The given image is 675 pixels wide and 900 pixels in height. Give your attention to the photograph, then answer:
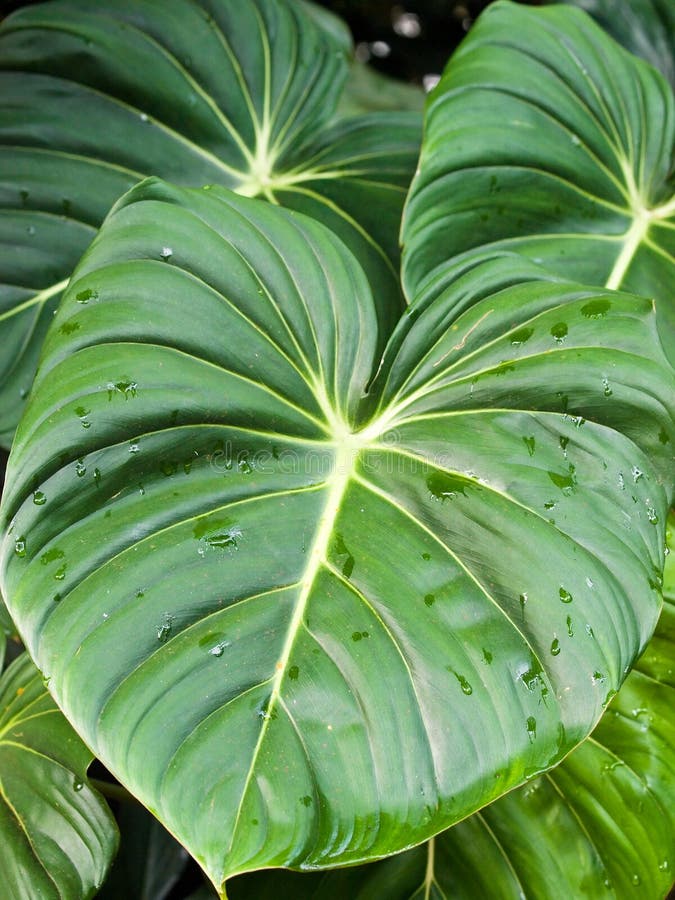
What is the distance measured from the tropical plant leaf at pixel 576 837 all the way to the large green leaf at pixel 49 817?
6.6 inches

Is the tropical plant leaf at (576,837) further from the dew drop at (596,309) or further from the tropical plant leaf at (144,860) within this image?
the tropical plant leaf at (144,860)

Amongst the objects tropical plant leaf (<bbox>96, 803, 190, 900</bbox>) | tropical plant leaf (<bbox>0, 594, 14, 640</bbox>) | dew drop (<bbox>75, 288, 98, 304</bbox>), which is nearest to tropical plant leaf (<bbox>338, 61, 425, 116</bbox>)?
dew drop (<bbox>75, 288, 98, 304</bbox>)

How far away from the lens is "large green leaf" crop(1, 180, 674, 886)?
54 cm

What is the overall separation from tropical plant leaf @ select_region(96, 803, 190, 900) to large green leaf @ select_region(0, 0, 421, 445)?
2.45 ft

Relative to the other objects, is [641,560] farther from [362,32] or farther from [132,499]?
[362,32]

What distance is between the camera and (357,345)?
32.9 inches

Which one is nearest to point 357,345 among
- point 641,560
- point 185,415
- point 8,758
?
point 185,415

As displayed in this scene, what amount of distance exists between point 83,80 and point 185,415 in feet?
2.45

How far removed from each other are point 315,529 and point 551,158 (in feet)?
2.24

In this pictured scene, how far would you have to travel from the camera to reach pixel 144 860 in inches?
52.1

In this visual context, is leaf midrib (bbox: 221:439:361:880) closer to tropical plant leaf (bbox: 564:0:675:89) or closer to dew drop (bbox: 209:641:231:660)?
dew drop (bbox: 209:641:231:660)

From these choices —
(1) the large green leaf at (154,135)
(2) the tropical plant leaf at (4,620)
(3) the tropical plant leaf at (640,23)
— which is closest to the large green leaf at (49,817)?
(2) the tropical plant leaf at (4,620)

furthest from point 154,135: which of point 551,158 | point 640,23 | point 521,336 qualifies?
point 640,23

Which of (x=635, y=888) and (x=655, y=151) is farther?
(x=655, y=151)
